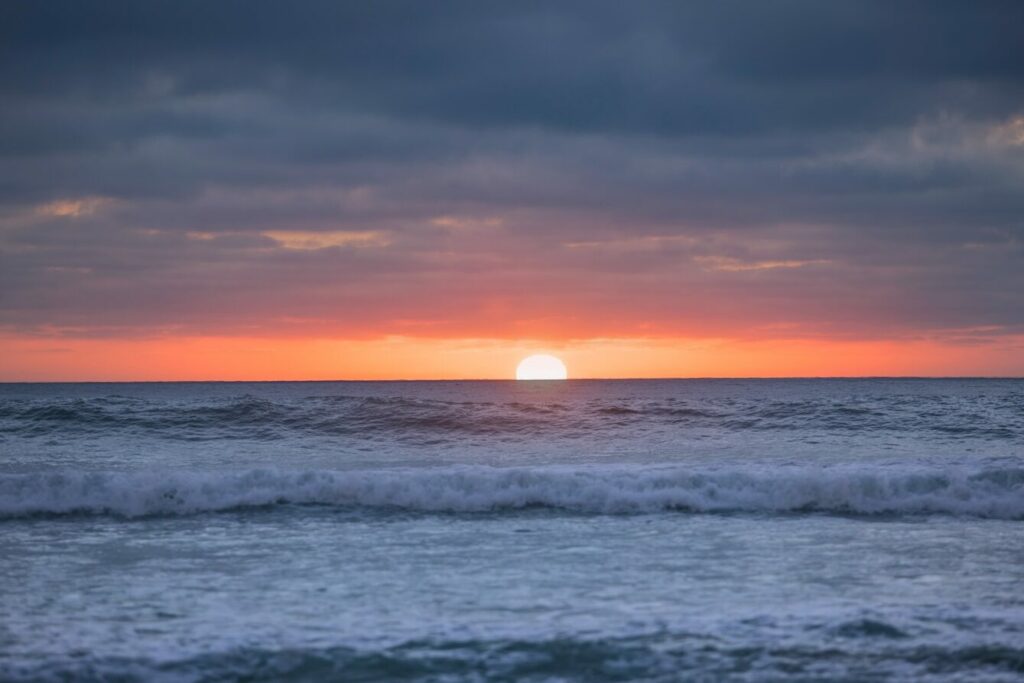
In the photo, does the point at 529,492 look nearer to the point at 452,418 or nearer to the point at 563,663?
the point at 563,663

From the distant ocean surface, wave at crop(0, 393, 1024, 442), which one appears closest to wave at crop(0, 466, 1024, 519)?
the distant ocean surface

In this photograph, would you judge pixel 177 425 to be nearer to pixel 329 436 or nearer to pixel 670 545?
pixel 329 436

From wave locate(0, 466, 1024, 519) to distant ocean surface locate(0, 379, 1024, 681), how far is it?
55 mm

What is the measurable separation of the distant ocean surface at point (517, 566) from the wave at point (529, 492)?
55mm

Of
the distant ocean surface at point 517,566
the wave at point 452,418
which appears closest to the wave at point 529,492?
the distant ocean surface at point 517,566

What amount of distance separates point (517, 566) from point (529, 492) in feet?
19.6

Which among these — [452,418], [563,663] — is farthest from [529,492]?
[452,418]

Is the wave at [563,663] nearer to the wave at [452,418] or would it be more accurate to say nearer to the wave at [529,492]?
the wave at [529,492]

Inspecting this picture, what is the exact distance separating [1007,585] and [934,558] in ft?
5.42

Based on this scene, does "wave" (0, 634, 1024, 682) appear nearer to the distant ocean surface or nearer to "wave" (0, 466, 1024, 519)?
the distant ocean surface

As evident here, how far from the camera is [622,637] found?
25.9 ft

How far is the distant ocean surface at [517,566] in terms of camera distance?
740 cm

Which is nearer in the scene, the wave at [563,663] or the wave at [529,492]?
the wave at [563,663]

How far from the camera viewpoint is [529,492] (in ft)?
55.7
